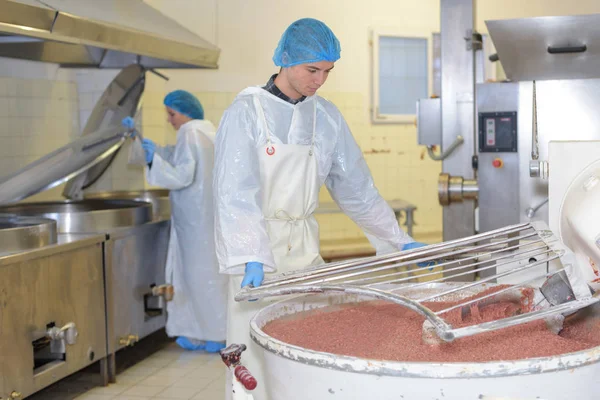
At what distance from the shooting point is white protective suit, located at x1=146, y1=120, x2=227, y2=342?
3945 mm

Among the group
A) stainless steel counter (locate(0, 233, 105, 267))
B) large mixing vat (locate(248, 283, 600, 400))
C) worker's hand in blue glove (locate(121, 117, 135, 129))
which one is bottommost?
large mixing vat (locate(248, 283, 600, 400))

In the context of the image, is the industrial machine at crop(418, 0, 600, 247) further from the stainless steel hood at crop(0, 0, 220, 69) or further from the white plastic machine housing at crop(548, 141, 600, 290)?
the stainless steel hood at crop(0, 0, 220, 69)

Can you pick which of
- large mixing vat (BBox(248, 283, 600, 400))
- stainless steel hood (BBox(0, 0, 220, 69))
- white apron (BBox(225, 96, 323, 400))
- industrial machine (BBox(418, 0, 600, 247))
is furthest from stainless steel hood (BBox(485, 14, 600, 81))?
stainless steel hood (BBox(0, 0, 220, 69))

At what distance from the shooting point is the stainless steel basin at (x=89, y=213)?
3.38 meters

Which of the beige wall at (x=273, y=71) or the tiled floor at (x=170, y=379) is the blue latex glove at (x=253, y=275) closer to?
the tiled floor at (x=170, y=379)

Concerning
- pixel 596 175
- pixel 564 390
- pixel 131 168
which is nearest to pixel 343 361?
pixel 564 390

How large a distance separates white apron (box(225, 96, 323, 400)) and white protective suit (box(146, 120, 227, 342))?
176 centimetres

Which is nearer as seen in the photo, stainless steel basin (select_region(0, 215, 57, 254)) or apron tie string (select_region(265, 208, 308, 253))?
apron tie string (select_region(265, 208, 308, 253))

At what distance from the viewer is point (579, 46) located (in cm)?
266

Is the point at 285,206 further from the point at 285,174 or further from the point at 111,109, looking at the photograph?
the point at 111,109

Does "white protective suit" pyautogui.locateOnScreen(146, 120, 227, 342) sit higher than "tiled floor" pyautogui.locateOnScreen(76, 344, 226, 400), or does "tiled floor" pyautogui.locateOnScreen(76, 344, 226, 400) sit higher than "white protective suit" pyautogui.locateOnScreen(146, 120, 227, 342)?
"white protective suit" pyautogui.locateOnScreen(146, 120, 227, 342)

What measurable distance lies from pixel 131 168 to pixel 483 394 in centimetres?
397

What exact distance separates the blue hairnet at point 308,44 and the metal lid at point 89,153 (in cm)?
159

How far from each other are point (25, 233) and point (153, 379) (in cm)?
108
